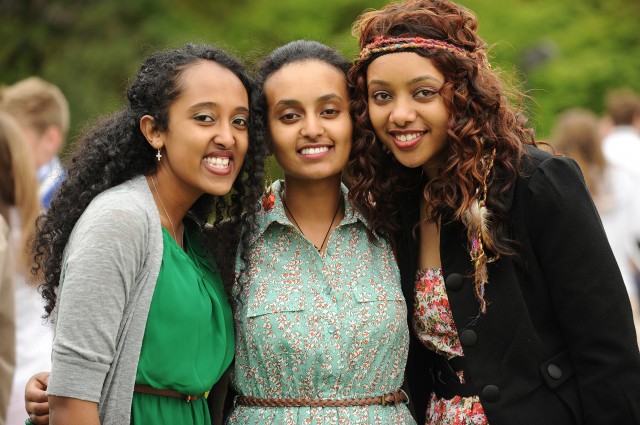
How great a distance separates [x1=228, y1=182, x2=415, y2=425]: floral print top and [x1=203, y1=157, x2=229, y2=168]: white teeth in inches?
15.1

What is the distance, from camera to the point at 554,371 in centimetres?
344

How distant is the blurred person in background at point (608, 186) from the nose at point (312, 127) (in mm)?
3972

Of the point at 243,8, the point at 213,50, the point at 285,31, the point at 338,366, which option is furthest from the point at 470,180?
the point at 243,8

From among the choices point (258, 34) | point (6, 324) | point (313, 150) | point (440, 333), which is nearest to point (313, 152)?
point (313, 150)

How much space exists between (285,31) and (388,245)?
295 inches

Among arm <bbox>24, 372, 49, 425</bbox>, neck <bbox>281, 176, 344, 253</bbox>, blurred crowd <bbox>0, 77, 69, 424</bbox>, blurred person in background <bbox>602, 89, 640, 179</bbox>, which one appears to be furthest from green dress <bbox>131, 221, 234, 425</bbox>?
blurred person in background <bbox>602, 89, 640, 179</bbox>

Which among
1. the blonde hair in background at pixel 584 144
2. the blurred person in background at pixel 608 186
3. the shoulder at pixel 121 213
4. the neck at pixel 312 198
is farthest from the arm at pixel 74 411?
the blonde hair in background at pixel 584 144

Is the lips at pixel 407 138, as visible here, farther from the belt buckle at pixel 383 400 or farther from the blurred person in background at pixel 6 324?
the blurred person in background at pixel 6 324

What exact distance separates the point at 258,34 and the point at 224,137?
26.2ft

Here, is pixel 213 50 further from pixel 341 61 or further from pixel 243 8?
pixel 243 8

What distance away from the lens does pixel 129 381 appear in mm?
3129

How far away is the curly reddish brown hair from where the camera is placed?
11.5 ft

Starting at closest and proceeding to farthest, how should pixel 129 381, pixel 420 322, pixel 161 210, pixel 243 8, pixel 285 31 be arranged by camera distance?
pixel 129 381 → pixel 161 210 → pixel 420 322 → pixel 285 31 → pixel 243 8

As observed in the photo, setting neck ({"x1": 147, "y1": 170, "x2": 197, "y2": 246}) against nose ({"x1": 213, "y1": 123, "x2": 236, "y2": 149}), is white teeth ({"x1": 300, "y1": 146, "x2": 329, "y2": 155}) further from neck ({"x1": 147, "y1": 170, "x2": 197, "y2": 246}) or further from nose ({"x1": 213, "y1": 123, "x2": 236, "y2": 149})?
neck ({"x1": 147, "y1": 170, "x2": 197, "y2": 246})
